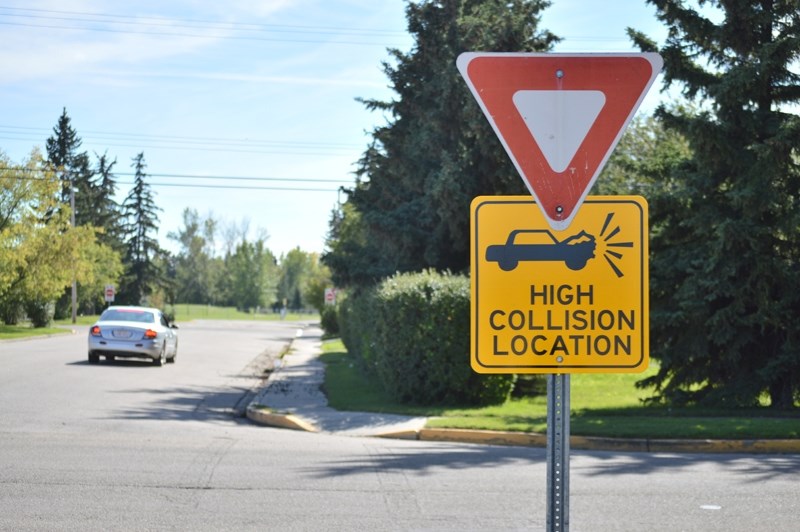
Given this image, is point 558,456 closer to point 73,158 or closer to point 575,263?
point 575,263

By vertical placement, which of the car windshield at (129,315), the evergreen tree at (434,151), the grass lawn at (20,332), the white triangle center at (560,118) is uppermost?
the evergreen tree at (434,151)

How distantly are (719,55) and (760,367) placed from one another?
5.36m

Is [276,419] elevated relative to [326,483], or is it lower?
lower

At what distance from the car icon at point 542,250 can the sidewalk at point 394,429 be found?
960 centimetres

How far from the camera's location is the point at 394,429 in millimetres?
13930

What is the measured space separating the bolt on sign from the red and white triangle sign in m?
0.12

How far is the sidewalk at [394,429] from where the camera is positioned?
12289 millimetres

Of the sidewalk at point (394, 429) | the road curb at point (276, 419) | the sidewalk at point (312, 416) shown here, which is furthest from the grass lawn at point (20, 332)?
the road curb at point (276, 419)

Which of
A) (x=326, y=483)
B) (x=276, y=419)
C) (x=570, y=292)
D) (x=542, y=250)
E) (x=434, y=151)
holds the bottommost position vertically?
(x=276, y=419)

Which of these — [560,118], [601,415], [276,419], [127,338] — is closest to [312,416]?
[276,419]

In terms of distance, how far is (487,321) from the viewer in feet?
10.8

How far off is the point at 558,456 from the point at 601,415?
1340 centimetres

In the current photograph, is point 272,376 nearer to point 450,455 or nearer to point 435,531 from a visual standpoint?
point 450,455

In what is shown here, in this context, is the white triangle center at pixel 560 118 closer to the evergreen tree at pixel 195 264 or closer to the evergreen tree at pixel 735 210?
the evergreen tree at pixel 735 210
